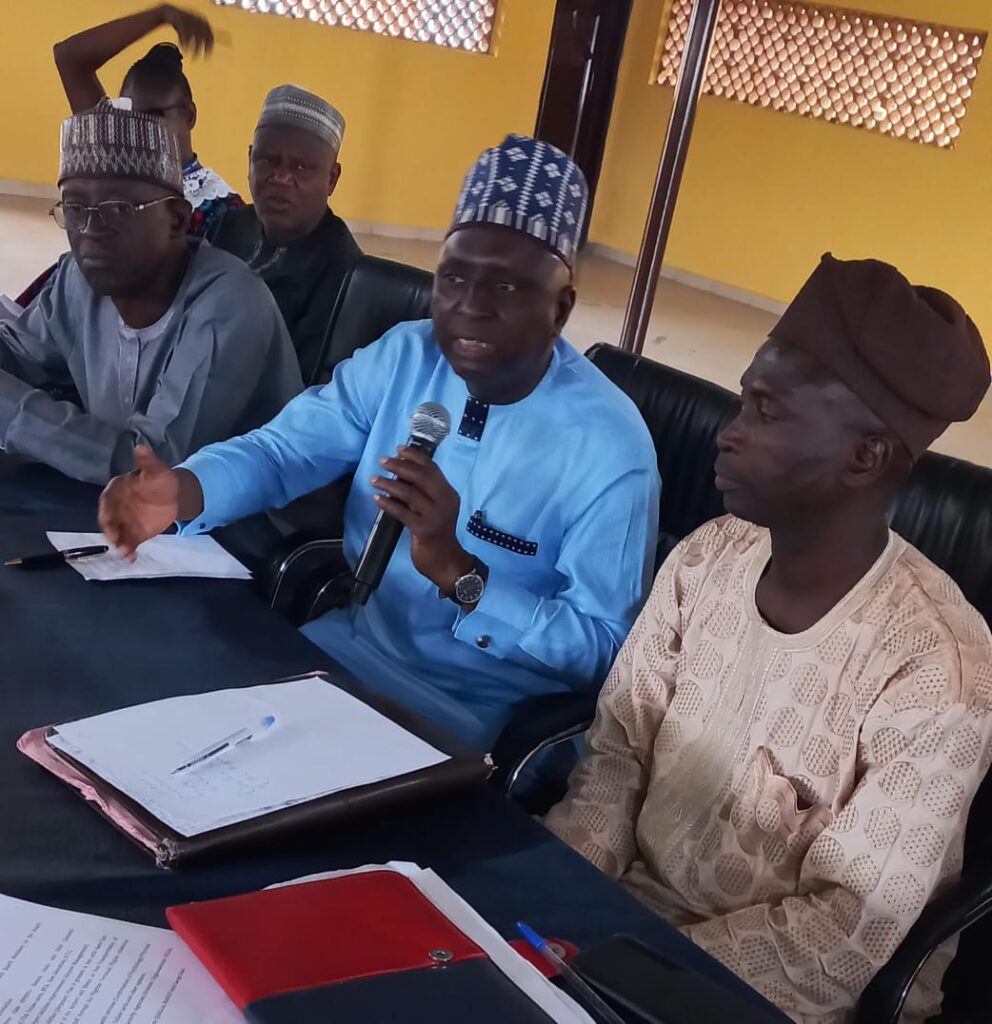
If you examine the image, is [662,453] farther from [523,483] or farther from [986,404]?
[986,404]

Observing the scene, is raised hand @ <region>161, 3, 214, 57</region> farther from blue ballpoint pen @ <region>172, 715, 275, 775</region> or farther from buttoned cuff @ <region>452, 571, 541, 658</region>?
blue ballpoint pen @ <region>172, 715, 275, 775</region>

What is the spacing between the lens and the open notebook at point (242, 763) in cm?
106

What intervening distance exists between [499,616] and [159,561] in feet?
1.67

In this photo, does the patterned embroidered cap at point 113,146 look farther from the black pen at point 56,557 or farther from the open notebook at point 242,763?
the open notebook at point 242,763

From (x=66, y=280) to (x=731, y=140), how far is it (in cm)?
847

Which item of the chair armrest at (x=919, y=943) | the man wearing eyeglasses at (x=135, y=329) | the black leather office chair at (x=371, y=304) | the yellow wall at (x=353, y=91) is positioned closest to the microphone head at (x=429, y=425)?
the man wearing eyeglasses at (x=135, y=329)

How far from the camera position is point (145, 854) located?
3.44ft

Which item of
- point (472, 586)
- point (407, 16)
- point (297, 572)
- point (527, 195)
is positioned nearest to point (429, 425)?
point (472, 586)

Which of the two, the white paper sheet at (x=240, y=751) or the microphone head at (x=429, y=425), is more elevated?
the microphone head at (x=429, y=425)

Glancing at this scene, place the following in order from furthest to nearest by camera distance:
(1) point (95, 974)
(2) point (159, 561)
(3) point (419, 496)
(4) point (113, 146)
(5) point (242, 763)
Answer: (4) point (113, 146) < (2) point (159, 561) < (3) point (419, 496) < (5) point (242, 763) < (1) point (95, 974)

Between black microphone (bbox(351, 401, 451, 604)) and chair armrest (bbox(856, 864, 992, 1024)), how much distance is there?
31.4 inches

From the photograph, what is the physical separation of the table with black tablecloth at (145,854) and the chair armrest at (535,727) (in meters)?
0.31

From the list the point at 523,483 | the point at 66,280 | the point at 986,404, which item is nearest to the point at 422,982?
the point at 523,483

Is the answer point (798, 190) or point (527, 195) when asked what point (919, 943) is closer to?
point (527, 195)
